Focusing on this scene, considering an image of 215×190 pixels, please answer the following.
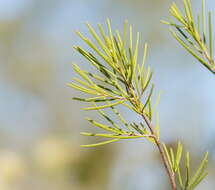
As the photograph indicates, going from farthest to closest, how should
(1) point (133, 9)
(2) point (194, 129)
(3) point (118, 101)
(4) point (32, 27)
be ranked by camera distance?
(4) point (32, 27) < (1) point (133, 9) < (2) point (194, 129) < (3) point (118, 101)

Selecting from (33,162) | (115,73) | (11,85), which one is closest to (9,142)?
(33,162)

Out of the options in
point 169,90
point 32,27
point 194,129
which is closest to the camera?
point 194,129

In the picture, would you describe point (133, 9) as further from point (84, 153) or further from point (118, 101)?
point (118, 101)

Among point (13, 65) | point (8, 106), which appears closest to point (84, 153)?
point (8, 106)

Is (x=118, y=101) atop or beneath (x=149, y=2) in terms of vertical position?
beneath

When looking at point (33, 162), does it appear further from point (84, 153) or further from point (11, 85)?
point (11, 85)

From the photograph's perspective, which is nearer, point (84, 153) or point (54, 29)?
point (84, 153)

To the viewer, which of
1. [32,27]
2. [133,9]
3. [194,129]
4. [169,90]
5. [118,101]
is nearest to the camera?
[118,101]

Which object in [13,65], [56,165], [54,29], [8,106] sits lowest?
[56,165]

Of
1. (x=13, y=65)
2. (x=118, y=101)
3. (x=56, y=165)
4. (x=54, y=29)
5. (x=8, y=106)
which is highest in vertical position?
(x=54, y=29)
